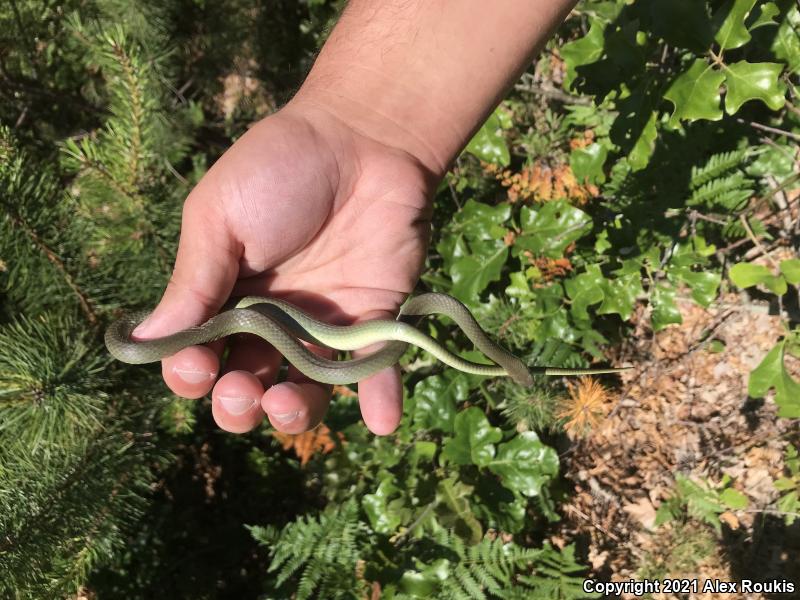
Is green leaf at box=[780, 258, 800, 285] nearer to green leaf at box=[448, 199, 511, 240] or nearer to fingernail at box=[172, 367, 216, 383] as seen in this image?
green leaf at box=[448, 199, 511, 240]

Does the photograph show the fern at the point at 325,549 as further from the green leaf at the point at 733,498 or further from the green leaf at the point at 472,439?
the green leaf at the point at 733,498

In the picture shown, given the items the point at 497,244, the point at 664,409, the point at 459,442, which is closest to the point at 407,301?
the point at 497,244

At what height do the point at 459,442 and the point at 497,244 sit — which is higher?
the point at 497,244

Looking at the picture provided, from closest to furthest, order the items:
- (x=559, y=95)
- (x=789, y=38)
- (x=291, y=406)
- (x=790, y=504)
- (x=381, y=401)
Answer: (x=789, y=38) → (x=291, y=406) → (x=381, y=401) → (x=790, y=504) → (x=559, y=95)

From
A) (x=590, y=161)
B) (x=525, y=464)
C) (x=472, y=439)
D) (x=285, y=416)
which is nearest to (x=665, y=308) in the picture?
(x=590, y=161)

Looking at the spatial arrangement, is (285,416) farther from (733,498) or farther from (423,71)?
(733,498)

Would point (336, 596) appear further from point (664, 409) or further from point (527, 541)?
point (664, 409)

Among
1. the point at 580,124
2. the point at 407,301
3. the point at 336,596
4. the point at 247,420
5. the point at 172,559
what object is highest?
the point at 580,124
